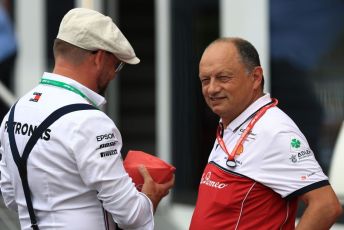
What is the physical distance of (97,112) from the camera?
9.09ft

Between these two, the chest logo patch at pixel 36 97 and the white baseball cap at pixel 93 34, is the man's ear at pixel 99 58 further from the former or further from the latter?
the chest logo patch at pixel 36 97

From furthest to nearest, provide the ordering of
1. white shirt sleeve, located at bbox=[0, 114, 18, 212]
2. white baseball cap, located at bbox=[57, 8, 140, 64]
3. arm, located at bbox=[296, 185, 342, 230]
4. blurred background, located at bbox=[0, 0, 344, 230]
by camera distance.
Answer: blurred background, located at bbox=[0, 0, 344, 230] < white shirt sleeve, located at bbox=[0, 114, 18, 212] < white baseball cap, located at bbox=[57, 8, 140, 64] < arm, located at bbox=[296, 185, 342, 230]

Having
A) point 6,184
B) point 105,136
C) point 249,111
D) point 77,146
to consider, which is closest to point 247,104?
point 249,111

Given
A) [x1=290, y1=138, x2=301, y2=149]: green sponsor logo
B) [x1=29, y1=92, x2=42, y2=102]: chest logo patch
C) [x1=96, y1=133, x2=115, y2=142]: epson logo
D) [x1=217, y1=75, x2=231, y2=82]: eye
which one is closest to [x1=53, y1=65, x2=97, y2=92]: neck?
[x1=29, y1=92, x2=42, y2=102]: chest logo patch

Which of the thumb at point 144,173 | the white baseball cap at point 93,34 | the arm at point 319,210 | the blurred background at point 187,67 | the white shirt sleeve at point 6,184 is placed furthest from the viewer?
the blurred background at point 187,67

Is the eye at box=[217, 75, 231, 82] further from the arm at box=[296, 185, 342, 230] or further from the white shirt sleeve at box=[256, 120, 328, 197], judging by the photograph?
the arm at box=[296, 185, 342, 230]

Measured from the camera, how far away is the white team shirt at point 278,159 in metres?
2.76

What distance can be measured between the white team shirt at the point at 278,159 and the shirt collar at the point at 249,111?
0.28ft

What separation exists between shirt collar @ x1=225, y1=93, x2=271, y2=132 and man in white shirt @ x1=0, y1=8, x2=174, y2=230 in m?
0.35

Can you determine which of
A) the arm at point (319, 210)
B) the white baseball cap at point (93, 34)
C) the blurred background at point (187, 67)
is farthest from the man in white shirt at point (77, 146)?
the blurred background at point (187, 67)

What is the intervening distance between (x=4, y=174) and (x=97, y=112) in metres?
0.60

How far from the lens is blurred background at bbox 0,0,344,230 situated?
5.18m

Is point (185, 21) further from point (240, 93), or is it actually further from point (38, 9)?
point (240, 93)

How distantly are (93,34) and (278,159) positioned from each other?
78 cm
